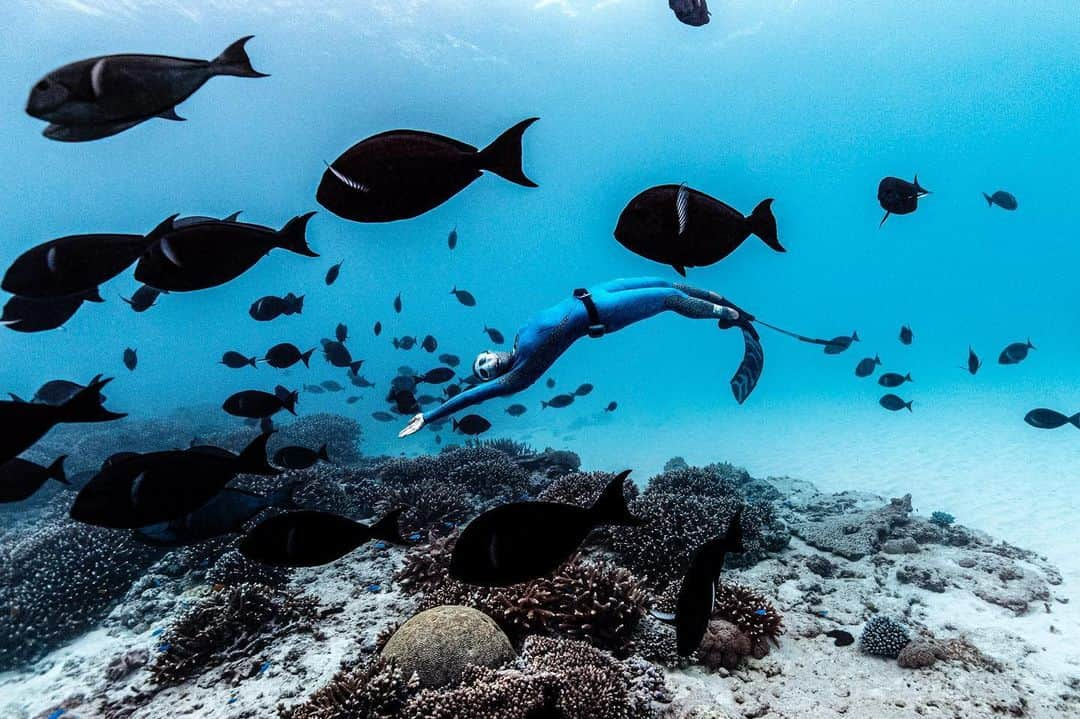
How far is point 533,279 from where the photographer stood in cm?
13488

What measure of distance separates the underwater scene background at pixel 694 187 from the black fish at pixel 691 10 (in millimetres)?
4507

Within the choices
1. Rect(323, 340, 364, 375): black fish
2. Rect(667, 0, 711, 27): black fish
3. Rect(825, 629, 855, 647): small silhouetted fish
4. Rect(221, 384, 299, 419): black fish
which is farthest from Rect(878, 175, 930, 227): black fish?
Rect(323, 340, 364, 375): black fish

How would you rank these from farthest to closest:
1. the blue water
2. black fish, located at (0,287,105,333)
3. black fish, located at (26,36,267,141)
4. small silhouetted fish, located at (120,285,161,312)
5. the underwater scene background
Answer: the blue water < the underwater scene background < small silhouetted fish, located at (120,285,161,312) < black fish, located at (0,287,105,333) < black fish, located at (26,36,267,141)

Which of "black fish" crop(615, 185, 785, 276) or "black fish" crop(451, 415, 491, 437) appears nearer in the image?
"black fish" crop(615, 185, 785, 276)

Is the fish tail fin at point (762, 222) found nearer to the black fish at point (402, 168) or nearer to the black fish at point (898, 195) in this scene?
the black fish at point (402, 168)

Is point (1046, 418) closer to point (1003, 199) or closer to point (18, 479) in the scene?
point (1003, 199)

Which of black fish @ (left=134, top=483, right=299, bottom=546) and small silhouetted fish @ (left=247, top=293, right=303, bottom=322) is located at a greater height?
small silhouetted fish @ (left=247, top=293, right=303, bottom=322)

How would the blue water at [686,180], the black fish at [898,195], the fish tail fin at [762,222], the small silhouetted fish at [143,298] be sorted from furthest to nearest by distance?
the blue water at [686,180], the black fish at [898,195], the small silhouetted fish at [143,298], the fish tail fin at [762,222]

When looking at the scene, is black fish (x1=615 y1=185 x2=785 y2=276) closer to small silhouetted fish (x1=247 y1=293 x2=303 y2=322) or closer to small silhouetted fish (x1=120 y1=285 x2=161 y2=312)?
small silhouetted fish (x1=120 y1=285 x2=161 y2=312)

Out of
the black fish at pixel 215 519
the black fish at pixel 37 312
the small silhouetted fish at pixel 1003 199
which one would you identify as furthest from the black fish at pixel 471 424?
the small silhouetted fish at pixel 1003 199

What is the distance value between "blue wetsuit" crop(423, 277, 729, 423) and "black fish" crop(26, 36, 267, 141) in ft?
5.46

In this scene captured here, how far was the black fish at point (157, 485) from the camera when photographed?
2.41 metres

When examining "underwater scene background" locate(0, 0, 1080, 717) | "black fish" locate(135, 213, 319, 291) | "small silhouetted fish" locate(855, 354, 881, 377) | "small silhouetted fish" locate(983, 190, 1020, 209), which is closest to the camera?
"black fish" locate(135, 213, 319, 291)

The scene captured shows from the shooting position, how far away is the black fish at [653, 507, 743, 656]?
6.73ft
